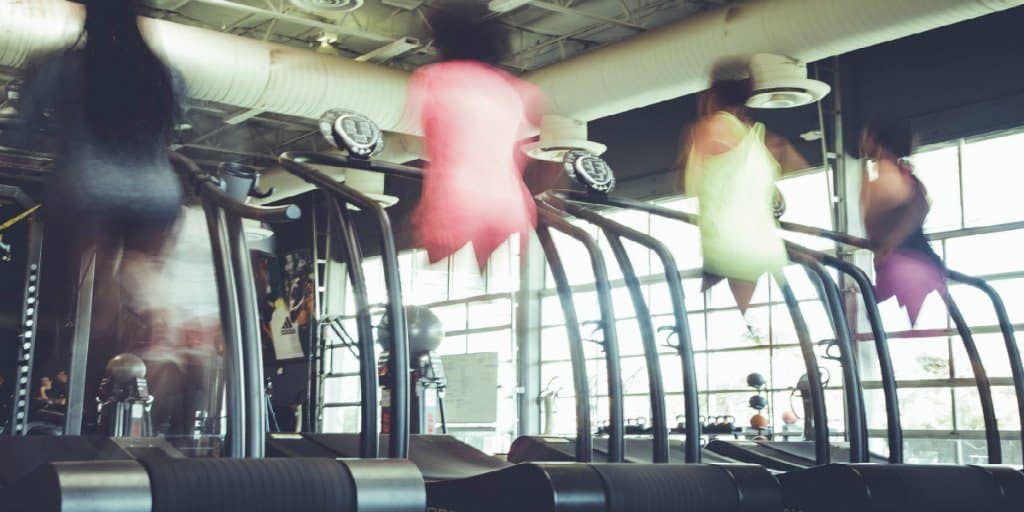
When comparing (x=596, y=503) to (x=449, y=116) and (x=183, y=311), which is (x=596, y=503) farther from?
(x=183, y=311)

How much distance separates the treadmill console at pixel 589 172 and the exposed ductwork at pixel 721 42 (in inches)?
141

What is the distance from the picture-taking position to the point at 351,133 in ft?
10.7

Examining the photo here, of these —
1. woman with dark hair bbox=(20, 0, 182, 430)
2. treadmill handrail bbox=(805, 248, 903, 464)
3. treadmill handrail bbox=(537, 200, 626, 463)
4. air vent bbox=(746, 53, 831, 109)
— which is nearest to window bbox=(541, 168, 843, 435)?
air vent bbox=(746, 53, 831, 109)

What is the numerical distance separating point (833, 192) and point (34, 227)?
720cm

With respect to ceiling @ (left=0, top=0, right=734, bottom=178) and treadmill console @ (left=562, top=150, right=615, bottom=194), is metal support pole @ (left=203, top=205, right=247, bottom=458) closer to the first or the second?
treadmill console @ (left=562, top=150, right=615, bottom=194)

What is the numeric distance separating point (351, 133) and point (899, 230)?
8.15ft

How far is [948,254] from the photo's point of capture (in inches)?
364

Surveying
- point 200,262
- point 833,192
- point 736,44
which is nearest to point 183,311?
point 200,262

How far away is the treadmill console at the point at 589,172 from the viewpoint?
3900mm

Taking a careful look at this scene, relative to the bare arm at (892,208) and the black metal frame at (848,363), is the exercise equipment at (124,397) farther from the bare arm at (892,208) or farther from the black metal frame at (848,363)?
the bare arm at (892,208)

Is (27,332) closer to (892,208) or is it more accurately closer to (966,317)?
(892,208)

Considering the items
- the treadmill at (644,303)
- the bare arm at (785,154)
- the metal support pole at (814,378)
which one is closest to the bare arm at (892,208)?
the treadmill at (644,303)

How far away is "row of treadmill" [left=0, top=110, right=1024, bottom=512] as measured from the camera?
2.45 metres

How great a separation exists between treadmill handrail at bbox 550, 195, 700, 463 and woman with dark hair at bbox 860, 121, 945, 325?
1175 millimetres
